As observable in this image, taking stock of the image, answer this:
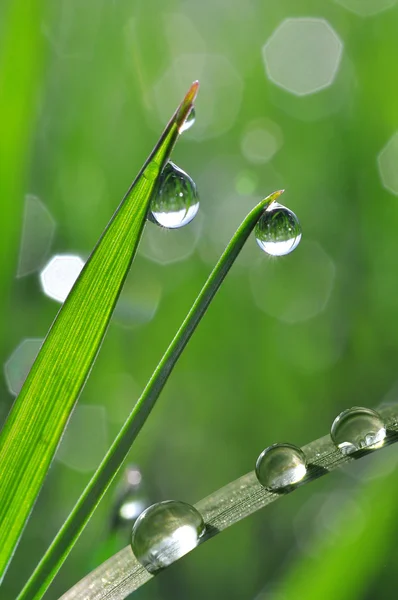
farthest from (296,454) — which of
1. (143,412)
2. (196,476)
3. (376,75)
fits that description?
(376,75)

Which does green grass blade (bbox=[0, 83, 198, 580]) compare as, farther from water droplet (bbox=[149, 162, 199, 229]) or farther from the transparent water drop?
the transparent water drop

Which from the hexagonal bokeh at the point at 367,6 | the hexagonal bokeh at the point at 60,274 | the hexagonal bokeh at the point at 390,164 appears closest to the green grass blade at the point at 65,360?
the hexagonal bokeh at the point at 60,274

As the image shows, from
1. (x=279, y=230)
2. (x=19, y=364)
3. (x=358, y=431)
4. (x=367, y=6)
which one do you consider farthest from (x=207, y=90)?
(x=358, y=431)

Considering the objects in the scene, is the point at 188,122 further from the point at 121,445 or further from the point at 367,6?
the point at 367,6

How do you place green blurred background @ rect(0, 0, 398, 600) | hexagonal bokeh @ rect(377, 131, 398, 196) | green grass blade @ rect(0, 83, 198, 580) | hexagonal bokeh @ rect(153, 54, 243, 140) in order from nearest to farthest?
green grass blade @ rect(0, 83, 198, 580), green blurred background @ rect(0, 0, 398, 600), hexagonal bokeh @ rect(377, 131, 398, 196), hexagonal bokeh @ rect(153, 54, 243, 140)

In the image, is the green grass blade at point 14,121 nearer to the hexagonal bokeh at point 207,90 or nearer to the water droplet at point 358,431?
the hexagonal bokeh at point 207,90

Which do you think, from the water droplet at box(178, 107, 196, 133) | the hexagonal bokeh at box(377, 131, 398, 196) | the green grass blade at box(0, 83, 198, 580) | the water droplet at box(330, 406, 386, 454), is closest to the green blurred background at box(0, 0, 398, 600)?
the hexagonal bokeh at box(377, 131, 398, 196)

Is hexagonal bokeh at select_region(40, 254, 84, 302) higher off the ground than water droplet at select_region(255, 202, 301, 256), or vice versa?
hexagonal bokeh at select_region(40, 254, 84, 302)
